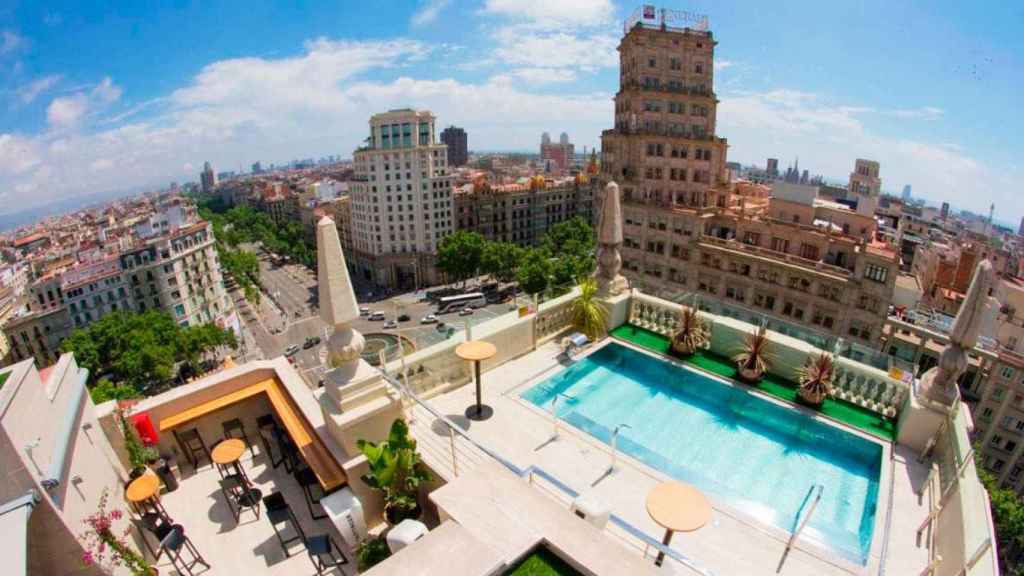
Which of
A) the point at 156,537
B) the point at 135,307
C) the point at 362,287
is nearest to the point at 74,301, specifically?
the point at 135,307

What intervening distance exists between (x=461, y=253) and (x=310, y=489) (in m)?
68.9

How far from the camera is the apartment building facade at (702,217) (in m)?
42.5

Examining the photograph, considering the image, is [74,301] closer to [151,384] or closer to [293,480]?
[151,384]

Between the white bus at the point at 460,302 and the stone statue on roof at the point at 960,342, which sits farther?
the white bus at the point at 460,302

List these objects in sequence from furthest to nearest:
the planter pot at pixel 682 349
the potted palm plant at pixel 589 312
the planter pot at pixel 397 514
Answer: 1. the potted palm plant at pixel 589 312
2. the planter pot at pixel 682 349
3. the planter pot at pixel 397 514

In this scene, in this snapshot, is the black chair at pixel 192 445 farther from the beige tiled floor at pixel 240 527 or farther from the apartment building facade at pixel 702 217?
the apartment building facade at pixel 702 217

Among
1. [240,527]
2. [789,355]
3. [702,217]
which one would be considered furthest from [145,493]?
[702,217]

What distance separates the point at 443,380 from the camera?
11812 mm

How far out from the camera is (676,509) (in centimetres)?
617

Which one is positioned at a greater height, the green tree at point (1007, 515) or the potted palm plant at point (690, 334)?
the potted palm plant at point (690, 334)

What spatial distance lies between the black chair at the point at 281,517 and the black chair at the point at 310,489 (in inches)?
17.7

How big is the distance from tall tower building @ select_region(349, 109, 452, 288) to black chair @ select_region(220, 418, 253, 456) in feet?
263

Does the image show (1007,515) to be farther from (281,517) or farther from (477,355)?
(281,517)

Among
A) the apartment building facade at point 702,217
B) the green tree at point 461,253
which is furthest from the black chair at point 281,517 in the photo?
the green tree at point 461,253
